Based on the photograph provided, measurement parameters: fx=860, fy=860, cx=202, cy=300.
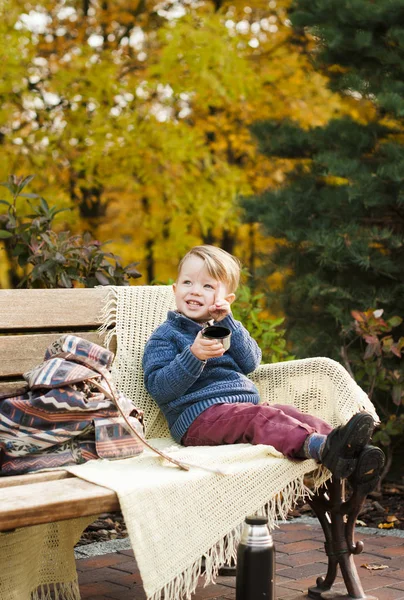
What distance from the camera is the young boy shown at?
2.72 meters

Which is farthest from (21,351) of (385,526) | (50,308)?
(385,526)

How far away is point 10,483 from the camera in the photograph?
7.84 feet

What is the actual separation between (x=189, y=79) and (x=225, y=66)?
1.18ft

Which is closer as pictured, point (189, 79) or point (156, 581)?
point (156, 581)

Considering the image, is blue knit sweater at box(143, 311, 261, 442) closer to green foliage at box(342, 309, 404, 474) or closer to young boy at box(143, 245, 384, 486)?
young boy at box(143, 245, 384, 486)

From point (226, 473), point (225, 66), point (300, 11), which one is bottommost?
point (225, 66)

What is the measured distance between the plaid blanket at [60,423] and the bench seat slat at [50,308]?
19.6 inches

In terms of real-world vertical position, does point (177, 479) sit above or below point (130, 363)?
above

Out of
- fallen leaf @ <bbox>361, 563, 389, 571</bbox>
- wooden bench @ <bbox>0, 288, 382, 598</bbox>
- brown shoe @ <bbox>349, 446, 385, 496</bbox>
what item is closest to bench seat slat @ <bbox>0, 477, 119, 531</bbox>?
wooden bench @ <bbox>0, 288, 382, 598</bbox>

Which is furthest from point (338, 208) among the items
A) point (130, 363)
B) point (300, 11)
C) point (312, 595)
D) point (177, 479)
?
point (177, 479)

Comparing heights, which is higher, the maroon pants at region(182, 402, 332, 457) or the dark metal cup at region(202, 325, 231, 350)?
the dark metal cup at region(202, 325, 231, 350)

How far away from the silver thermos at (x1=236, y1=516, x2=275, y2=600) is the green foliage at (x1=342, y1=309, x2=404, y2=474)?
223 centimetres

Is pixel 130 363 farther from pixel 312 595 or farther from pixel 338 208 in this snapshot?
pixel 338 208

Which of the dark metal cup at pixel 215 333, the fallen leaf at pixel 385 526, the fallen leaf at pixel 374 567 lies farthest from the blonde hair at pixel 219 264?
the fallen leaf at pixel 385 526
